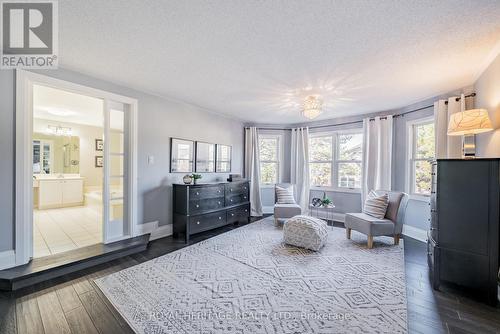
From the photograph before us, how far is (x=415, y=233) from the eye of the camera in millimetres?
3977

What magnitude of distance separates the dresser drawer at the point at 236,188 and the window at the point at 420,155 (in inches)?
133

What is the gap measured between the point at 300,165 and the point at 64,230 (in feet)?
16.8

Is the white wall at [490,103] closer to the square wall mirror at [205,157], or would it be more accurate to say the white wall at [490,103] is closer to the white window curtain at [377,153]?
the white window curtain at [377,153]

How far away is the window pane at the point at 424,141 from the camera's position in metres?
3.96

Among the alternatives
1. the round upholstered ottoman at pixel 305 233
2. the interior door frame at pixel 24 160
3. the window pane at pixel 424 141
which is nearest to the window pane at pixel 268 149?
the round upholstered ottoman at pixel 305 233

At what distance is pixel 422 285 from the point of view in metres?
2.36

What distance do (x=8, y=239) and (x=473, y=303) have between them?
16.2 feet

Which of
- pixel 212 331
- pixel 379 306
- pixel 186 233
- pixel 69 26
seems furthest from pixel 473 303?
pixel 69 26

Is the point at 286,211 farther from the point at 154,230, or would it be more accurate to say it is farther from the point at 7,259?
the point at 7,259

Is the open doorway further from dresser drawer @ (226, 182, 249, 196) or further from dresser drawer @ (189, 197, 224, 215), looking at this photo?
dresser drawer @ (226, 182, 249, 196)

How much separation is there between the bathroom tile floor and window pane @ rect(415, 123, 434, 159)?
231 inches

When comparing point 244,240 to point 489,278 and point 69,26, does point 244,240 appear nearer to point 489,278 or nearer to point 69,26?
point 489,278

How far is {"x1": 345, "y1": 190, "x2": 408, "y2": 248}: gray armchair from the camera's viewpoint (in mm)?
3355

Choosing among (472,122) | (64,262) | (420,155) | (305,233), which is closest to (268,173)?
(305,233)
